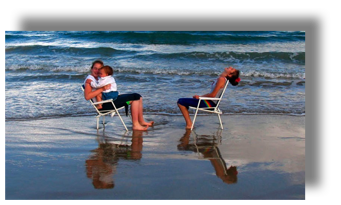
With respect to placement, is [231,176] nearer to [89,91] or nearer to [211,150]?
[211,150]

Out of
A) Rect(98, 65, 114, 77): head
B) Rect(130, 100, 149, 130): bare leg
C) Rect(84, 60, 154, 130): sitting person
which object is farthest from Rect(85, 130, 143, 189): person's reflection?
Rect(98, 65, 114, 77): head

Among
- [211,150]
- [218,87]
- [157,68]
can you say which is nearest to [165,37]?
[157,68]

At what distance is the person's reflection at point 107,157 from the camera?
162 inches

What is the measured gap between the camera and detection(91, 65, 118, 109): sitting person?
21.9 feet

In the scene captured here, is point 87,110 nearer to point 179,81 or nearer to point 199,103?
point 199,103

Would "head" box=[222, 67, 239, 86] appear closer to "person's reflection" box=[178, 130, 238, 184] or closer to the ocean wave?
"person's reflection" box=[178, 130, 238, 184]

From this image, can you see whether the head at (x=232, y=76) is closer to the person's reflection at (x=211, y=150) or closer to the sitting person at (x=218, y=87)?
the sitting person at (x=218, y=87)

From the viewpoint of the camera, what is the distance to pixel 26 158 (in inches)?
191

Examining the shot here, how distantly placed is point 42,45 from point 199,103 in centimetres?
1197

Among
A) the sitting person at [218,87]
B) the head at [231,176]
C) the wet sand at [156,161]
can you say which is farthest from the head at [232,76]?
the head at [231,176]

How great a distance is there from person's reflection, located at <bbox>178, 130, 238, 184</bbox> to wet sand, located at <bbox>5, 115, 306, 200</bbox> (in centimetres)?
1

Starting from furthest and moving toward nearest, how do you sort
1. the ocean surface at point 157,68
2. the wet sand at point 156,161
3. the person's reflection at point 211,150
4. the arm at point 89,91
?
the ocean surface at point 157,68 < the arm at point 89,91 < the person's reflection at point 211,150 < the wet sand at point 156,161

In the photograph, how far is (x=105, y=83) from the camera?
668 centimetres

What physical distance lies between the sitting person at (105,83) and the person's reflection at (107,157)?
797 mm
